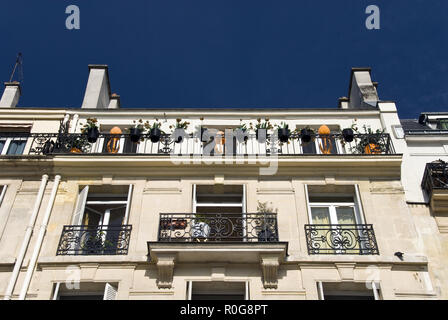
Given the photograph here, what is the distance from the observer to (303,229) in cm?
941

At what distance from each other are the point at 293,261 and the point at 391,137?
4.07 meters

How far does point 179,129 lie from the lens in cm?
1148

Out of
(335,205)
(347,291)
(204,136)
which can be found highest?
(204,136)

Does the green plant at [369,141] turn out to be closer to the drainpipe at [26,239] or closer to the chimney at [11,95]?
the drainpipe at [26,239]

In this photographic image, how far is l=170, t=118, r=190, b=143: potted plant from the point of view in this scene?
1128 cm

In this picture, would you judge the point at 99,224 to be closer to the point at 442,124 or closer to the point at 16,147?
the point at 16,147

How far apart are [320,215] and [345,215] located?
1.53 ft

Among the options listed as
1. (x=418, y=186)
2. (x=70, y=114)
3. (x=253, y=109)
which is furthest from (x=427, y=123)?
(x=70, y=114)

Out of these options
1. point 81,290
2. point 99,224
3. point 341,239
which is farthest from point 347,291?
point 99,224

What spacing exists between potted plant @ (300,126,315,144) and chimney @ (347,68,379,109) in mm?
2112

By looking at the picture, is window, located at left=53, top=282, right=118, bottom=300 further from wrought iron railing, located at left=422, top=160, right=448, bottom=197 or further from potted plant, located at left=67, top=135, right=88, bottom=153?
wrought iron railing, located at left=422, top=160, right=448, bottom=197
